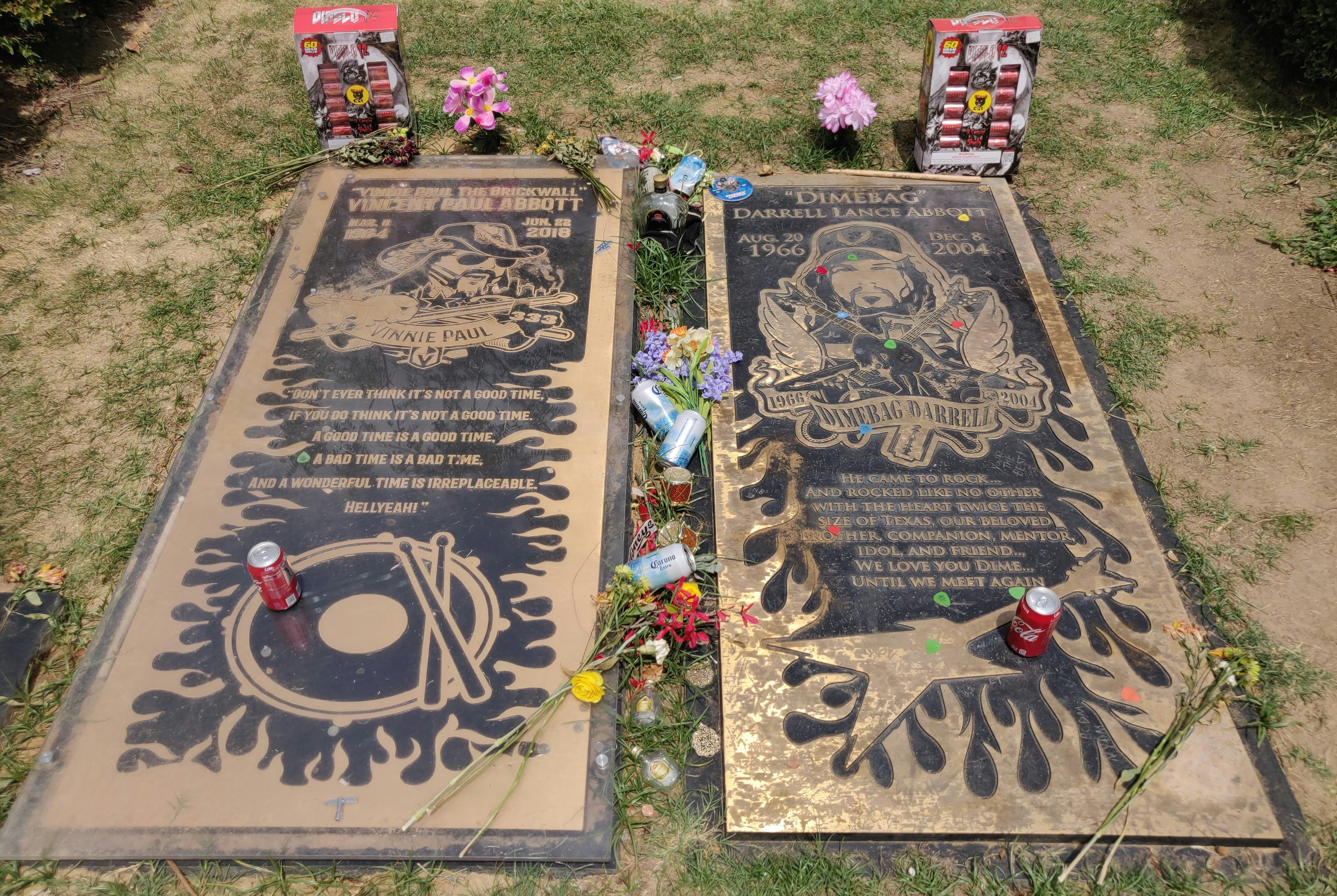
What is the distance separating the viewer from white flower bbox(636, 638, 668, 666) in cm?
326

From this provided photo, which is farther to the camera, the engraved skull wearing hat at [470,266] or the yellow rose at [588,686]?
the engraved skull wearing hat at [470,266]

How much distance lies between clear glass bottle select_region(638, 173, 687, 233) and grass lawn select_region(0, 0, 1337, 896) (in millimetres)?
783

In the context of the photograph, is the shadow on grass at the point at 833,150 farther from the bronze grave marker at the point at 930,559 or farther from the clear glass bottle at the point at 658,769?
the clear glass bottle at the point at 658,769

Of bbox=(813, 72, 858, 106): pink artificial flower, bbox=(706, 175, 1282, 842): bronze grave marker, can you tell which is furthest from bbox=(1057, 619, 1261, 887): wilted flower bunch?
bbox=(813, 72, 858, 106): pink artificial flower

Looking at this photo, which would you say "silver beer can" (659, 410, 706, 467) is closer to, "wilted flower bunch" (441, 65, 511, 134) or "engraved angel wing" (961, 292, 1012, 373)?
"engraved angel wing" (961, 292, 1012, 373)

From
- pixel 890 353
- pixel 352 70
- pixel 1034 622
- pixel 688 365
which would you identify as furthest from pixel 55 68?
pixel 1034 622

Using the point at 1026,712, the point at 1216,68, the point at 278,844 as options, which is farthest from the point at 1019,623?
the point at 1216,68

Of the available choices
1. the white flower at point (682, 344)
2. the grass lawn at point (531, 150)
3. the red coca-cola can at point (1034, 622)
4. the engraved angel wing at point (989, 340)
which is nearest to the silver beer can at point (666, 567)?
the grass lawn at point (531, 150)

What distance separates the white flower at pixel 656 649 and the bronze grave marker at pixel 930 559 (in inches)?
9.8

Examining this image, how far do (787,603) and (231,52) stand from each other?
6091 millimetres

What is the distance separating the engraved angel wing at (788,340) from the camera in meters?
4.34

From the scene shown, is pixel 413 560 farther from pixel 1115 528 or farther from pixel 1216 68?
pixel 1216 68

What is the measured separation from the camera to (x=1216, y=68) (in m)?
6.30

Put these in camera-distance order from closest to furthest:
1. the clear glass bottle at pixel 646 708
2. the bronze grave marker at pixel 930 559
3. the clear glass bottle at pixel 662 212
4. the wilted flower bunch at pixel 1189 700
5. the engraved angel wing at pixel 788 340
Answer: the wilted flower bunch at pixel 1189 700 < the bronze grave marker at pixel 930 559 < the clear glass bottle at pixel 646 708 < the engraved angel wing at pixel 788 340 < the clear glass bottle at pixel 662 212
